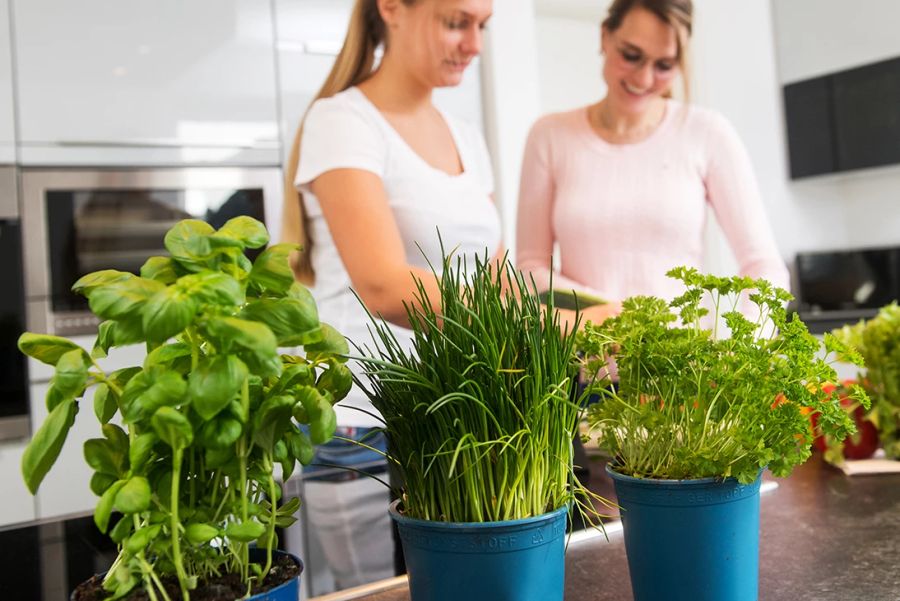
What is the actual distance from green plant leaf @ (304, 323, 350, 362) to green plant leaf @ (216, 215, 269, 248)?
0.22 ft

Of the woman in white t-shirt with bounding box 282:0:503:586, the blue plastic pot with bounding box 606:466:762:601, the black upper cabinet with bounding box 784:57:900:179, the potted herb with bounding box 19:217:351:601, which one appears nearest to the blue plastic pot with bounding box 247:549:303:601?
the potted herb with bounding box 19:217:351:601

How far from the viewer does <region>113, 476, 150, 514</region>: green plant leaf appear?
384 mm

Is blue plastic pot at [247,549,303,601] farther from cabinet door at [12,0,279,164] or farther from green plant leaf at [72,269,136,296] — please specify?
cabinet door at [12,0,279,164]

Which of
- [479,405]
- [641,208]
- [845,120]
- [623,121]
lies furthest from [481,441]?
[845,120]

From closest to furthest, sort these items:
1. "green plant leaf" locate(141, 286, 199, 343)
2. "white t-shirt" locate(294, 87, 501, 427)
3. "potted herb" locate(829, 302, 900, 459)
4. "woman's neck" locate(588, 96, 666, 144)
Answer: "green plant leaf" locate(141, 286, 199, 343) < "potted herb" locate(829, 302, 900, 459) < "white t-shirt" locate(294, 87, 501, 427) < "woman's neck" locate(588, 96, 666, 144)

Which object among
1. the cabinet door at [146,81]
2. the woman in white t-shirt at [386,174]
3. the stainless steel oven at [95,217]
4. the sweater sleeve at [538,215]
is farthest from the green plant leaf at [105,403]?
the cabinet door at [146,81]

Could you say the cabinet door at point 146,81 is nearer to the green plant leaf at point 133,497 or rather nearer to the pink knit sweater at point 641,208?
the pink knit sweater at point 641,208

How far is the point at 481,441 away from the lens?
19.7 inches

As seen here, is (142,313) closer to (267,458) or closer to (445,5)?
(267,458)

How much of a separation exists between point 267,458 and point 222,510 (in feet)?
0.12

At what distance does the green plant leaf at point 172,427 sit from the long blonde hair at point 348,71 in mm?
1381

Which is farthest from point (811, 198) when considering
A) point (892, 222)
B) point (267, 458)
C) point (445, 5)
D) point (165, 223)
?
point (267, 458)

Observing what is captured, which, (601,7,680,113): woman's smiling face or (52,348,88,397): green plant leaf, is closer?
(52,348,88,397): green plant leaf

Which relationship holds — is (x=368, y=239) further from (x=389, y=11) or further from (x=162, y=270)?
(x=162, y=270)
